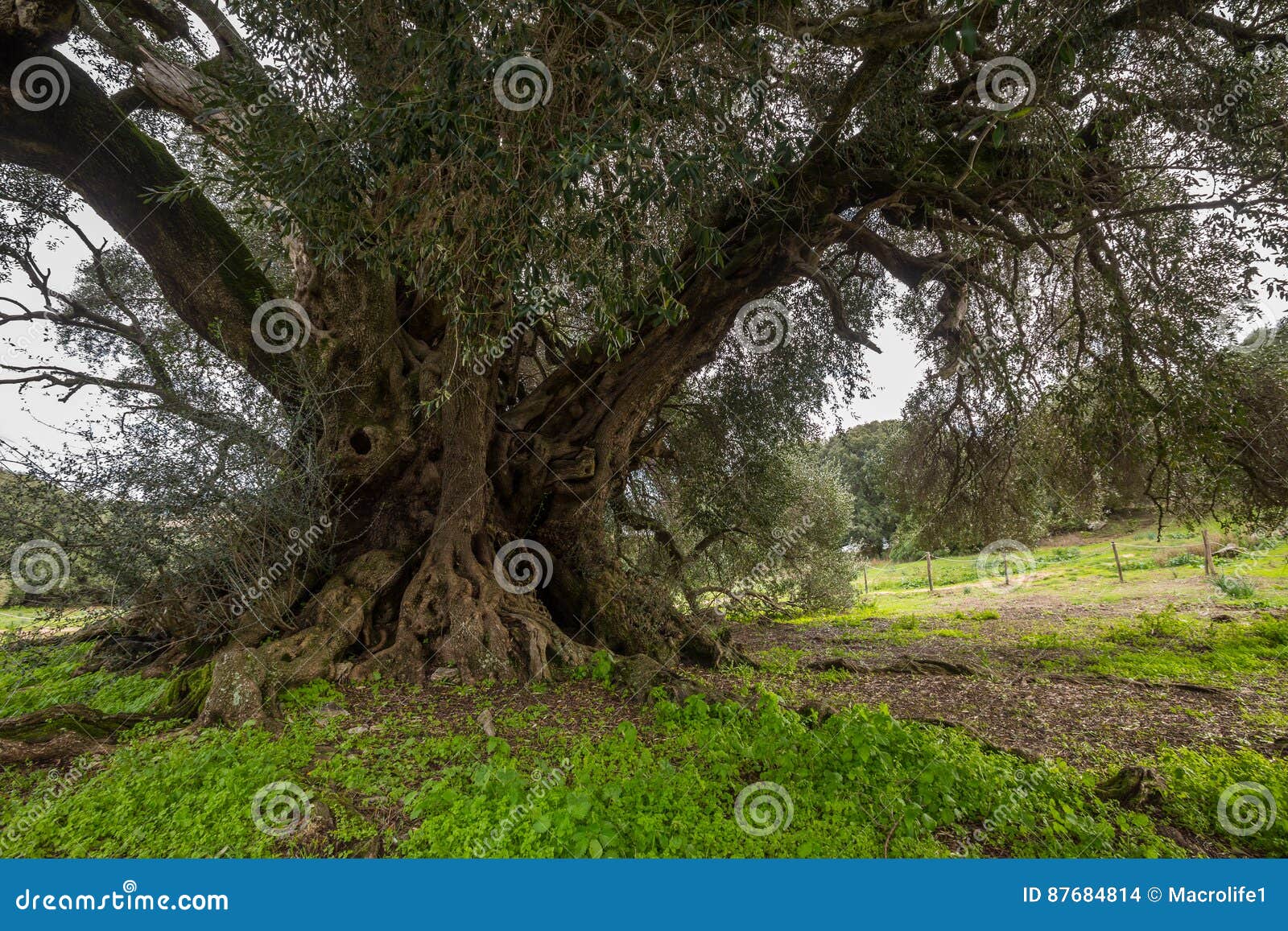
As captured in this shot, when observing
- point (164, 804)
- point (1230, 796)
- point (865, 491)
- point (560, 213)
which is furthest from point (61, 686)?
point (865, 491)

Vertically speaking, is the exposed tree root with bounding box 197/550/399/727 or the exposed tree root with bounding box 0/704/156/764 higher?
the exposed tree root with bounding box 197/550/399/727

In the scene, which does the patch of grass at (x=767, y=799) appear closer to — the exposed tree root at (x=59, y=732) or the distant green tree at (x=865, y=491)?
the exposed tree root at (x=59, y=732)

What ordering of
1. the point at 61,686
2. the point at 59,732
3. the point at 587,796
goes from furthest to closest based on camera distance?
the point at 61,686, the point at 59,732, the point at 587,796

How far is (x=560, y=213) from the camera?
4.50 metres

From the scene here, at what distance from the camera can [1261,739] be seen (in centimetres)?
480

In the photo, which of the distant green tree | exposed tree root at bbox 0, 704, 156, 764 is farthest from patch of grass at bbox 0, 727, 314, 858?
the distant green tree

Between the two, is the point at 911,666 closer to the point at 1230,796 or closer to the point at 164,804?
the point at 1230,796

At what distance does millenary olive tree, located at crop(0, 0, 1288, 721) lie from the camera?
354 centimetres

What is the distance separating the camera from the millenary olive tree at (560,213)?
11.6 ft

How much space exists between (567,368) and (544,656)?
3.81 meters

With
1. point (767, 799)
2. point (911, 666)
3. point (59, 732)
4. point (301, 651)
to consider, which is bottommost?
point (911, 666)

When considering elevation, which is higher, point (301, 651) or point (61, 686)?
point (301, 651)

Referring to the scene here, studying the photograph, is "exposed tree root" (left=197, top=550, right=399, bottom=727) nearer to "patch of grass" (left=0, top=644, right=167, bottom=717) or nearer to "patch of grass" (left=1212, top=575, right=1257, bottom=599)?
"patch of grass" (left=0, top=644, right=167, bottom=717)

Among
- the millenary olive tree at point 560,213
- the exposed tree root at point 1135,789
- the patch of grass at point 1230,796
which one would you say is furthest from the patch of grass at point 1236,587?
the exposed tree root at point 1135,789
